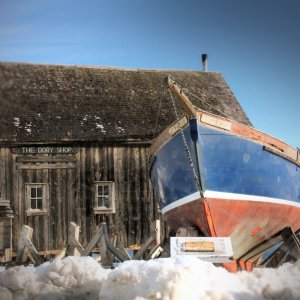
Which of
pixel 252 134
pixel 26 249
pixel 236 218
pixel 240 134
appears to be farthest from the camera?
pixel 26 249

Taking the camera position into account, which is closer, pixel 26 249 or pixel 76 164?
pixel 26 249

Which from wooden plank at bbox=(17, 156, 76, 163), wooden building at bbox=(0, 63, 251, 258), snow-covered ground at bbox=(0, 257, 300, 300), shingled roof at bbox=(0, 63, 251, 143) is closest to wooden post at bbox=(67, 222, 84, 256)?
snow-covered ground at bbox=(0, 257, 300, 300)

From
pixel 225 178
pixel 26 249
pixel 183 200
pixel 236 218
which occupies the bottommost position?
pixel 26 249

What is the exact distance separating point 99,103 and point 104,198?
2872mm

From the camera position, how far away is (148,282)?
396 centimetres

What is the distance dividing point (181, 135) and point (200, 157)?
492 millimetres

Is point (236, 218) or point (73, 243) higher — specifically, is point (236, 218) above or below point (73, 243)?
above

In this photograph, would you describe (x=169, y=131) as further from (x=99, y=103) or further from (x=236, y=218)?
(x=99, y=103)

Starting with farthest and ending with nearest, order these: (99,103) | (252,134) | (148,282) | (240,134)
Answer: (99,103) → (252,134) → (240,134) → (148,282)

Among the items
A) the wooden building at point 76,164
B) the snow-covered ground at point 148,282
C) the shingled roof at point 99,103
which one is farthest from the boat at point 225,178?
the wooden building at point 76,164

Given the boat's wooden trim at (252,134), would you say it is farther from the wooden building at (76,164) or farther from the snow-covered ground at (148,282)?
the wooden building at (76,164)

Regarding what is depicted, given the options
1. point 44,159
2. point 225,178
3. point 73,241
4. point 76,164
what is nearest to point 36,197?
point 44,159

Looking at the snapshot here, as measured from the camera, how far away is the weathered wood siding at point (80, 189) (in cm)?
1368

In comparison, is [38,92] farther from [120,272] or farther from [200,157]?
[120,272]
